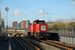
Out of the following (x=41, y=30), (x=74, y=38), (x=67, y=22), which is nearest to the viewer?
(x=74, y=38)

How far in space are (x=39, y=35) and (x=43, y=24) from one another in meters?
4.24

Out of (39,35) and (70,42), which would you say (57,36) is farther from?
(70,42)

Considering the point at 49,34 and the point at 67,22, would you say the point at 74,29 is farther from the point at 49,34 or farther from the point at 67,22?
the point at 67,22

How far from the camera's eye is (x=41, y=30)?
47500 mm

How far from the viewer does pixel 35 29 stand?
50.8m

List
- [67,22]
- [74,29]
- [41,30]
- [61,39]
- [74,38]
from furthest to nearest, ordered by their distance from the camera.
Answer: [67,22], [74,29], [41,30], [61,39], [74,38]

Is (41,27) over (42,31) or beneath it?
over

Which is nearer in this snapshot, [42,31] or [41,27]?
[42,31]

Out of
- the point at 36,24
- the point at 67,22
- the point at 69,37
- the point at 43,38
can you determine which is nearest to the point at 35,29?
the point at 36,24

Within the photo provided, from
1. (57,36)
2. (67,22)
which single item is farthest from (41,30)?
(67,22)

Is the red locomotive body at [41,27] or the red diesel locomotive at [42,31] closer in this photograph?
the red diesel locomotive at [42,31]

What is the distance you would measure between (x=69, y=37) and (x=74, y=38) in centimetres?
190

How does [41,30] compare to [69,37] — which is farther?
[41,30]

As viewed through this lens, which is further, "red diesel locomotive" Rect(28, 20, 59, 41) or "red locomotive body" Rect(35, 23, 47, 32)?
"red locomotive body" Rect(35, 23, 47, 32)
